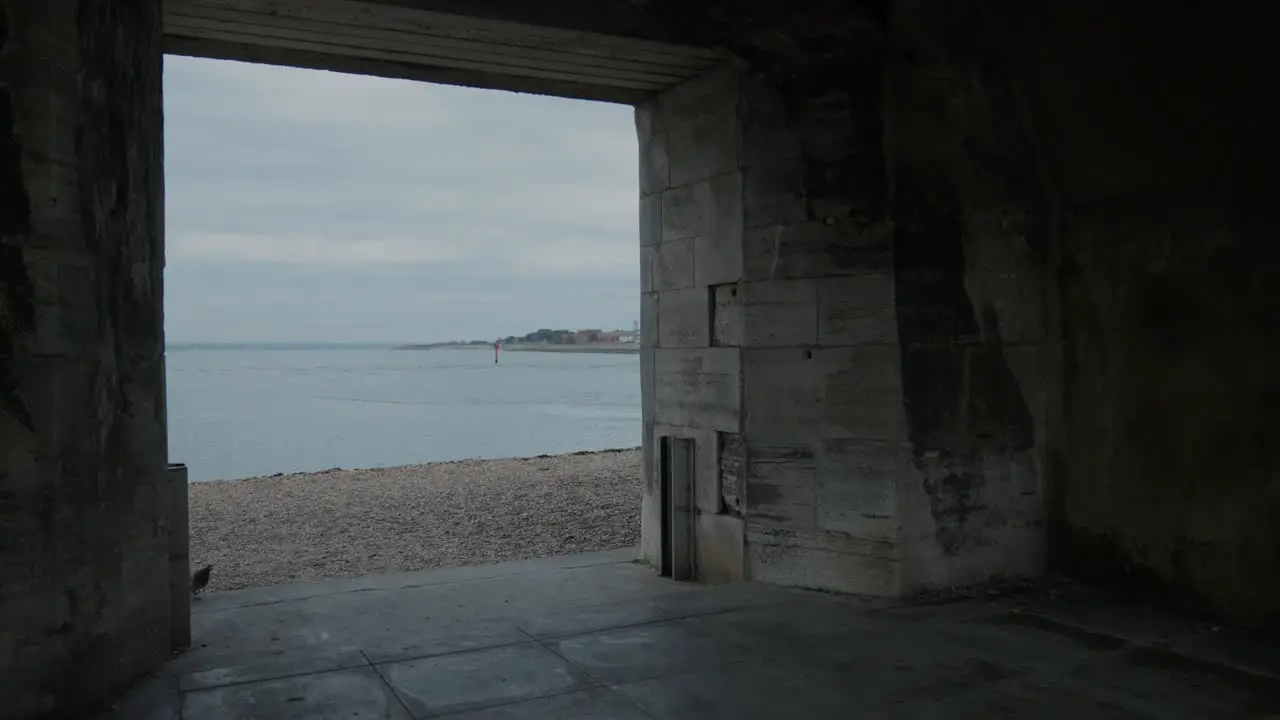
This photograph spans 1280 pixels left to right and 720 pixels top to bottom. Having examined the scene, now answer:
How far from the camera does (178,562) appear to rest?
192 inches

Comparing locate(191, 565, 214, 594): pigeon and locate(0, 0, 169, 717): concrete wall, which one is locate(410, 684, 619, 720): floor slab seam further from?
locate(191, 565, 214, 594): pigeon

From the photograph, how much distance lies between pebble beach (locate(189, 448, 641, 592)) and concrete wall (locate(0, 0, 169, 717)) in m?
3.03

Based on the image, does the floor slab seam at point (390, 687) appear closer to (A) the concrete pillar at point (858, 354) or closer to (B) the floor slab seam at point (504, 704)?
(B) the floor slab seam at point (504, 704)

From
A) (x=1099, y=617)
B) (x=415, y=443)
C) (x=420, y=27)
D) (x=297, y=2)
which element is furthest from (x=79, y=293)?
(x=415, y=443)

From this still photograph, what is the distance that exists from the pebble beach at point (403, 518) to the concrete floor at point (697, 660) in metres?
2.14

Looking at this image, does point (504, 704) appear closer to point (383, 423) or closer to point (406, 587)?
point (406, 587)

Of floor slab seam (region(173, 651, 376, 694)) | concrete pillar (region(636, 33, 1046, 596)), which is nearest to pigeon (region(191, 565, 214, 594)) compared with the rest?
floor slab seam (region(173, 651, 376, 694))

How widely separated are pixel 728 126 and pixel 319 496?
728 cm

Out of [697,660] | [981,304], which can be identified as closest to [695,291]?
[981,304]

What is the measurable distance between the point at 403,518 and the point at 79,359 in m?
Result: 6.19

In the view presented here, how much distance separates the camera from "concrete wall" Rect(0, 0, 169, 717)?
369cm

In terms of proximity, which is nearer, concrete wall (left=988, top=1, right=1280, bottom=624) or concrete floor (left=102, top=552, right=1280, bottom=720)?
concrete floor (left=102, top=552, right=1280, bottom=720)

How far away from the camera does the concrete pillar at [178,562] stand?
4.81 meters

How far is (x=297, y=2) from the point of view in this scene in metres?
4.99
